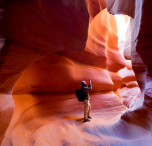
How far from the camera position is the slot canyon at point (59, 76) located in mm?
2090

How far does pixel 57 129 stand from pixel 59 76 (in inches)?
89.9

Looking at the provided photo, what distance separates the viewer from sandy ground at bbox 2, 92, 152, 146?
9.77ft

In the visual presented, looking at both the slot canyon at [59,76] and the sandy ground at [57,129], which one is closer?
the slot canyon at [59,76]

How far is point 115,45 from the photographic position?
9.59 m

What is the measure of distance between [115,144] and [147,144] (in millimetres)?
800

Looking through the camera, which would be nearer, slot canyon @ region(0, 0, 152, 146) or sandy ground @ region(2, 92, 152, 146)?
slot canyon @ region(0, 0, 152, 146)

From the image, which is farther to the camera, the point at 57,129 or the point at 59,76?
the point at 59,76

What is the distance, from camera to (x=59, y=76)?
513 cm

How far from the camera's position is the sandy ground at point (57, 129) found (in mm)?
2977

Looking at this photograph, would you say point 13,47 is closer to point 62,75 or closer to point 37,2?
point 37,2

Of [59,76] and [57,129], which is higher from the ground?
[59,76]

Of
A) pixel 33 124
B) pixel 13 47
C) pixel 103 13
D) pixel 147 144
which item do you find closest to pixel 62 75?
pixel 33 124

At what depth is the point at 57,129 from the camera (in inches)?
139

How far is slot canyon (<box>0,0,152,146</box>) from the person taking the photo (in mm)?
2090
